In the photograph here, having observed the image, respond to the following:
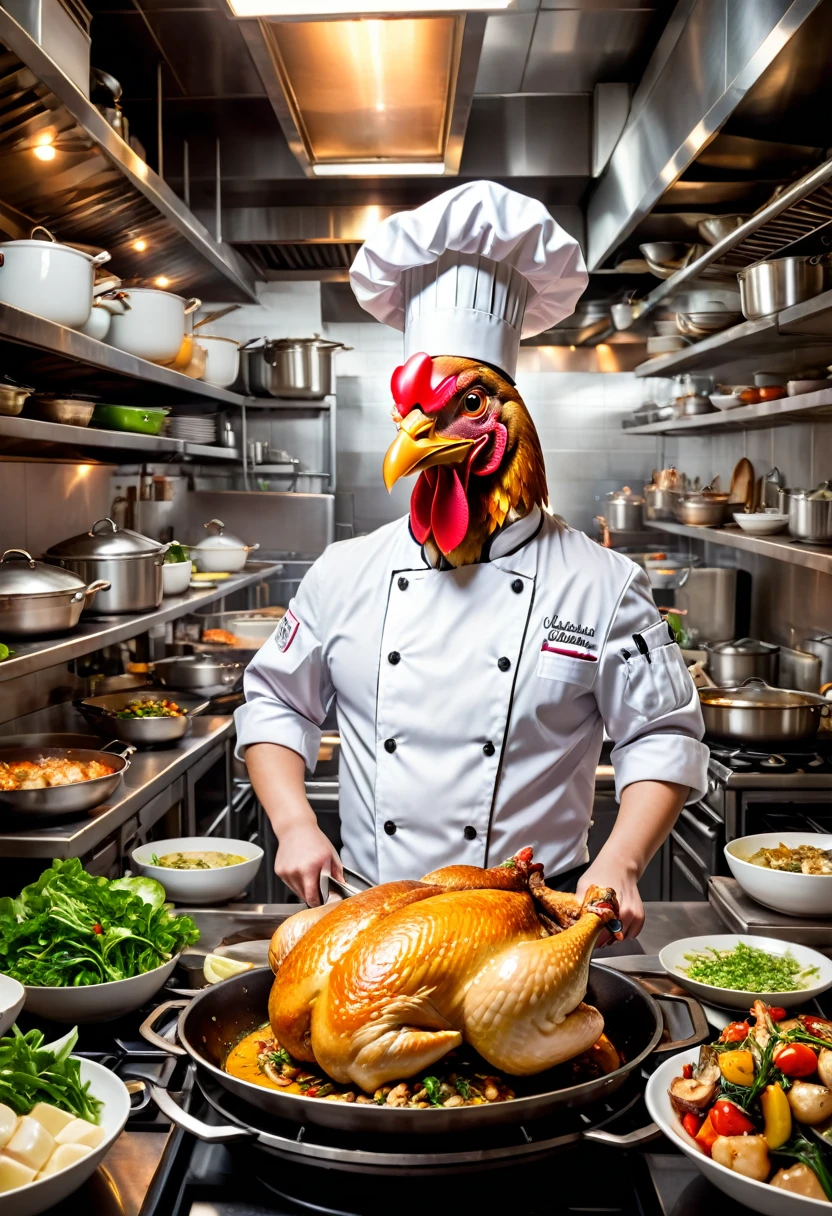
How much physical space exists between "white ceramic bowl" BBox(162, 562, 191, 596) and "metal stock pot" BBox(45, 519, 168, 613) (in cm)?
49

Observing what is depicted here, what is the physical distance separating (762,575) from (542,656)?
308 centimetres

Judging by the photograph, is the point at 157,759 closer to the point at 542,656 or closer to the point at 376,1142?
the point at 542,656

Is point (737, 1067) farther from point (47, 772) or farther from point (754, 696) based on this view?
point (754, 696)

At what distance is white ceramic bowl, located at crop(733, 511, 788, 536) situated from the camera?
3.33 meters

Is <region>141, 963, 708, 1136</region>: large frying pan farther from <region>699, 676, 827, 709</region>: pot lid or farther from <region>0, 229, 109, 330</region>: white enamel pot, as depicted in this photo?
<region>699, 676, 827, 709</region>: pot lid

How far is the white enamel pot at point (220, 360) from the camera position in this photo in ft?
14.0

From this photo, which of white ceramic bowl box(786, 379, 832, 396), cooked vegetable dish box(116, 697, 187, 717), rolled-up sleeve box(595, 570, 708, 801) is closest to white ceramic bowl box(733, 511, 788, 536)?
white ceramic bowl box(786, 379, 832, 396)

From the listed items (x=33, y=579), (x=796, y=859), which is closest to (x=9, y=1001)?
(x=33, y=579)

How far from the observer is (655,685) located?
1.65 metres

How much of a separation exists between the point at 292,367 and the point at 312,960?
4707mm

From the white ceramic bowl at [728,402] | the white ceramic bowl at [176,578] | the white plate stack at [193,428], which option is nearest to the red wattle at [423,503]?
the white ceramic bowl at [176,578]

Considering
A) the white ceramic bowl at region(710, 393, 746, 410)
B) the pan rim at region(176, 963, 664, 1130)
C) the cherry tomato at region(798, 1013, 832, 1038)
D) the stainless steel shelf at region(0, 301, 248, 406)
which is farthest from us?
the white ceramic bowl at region(710, 393, 746, 410)

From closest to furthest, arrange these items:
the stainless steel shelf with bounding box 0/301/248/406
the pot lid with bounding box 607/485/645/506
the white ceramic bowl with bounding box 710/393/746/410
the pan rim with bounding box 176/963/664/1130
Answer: the pan rim with bounding box 176/963/664/1130 → the stainless steel shelf with bounding box 0/301/248/406 → the white ceramic bowl with bounding box 710/393/746/410 → the pot lid with bounding box 607/485/645/506

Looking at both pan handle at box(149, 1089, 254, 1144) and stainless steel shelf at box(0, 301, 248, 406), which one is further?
stainless steel shelf at box(0, 301, 248, 406)
